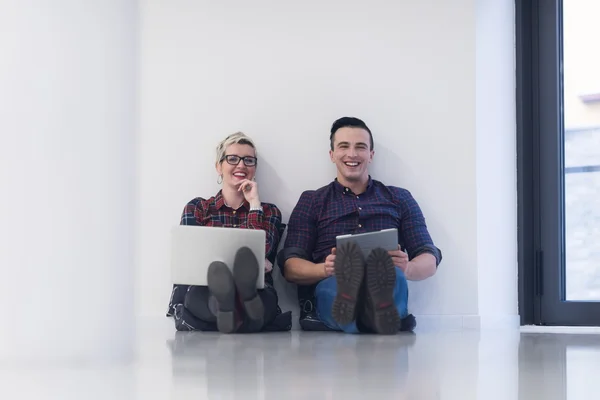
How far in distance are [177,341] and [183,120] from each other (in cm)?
153

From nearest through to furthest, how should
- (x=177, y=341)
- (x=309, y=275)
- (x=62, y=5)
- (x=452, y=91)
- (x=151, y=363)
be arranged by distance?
(x=62, y=5), (x=151, y=363), (x=177, y=341), (x=309, y=275), (x=452, y=91)

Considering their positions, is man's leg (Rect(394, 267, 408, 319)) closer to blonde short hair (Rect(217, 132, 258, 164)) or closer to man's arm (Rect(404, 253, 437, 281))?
man's arm (Rect(404, 253, 437, 281))

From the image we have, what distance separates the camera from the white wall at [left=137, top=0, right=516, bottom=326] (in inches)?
159

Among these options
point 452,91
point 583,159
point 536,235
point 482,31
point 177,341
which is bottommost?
point 177,341

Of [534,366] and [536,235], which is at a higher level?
[536,235]

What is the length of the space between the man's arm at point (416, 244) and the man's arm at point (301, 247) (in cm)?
45

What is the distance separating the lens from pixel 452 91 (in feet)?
13.4

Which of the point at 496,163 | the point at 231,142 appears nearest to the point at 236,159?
the point at 231,142

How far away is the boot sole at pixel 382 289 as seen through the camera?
3113 millimetres

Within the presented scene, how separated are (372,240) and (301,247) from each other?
1.87ft

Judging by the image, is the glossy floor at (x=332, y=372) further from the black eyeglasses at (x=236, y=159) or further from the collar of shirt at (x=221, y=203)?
the black eyeglasses at (x=236, y=159)

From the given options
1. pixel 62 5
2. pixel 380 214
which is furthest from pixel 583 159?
pixel 62 5

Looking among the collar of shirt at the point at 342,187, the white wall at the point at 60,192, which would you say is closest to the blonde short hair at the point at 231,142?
the collar of shirt at the point at 342,187

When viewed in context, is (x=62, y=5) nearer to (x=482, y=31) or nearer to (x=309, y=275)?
(x=309, y=275)
